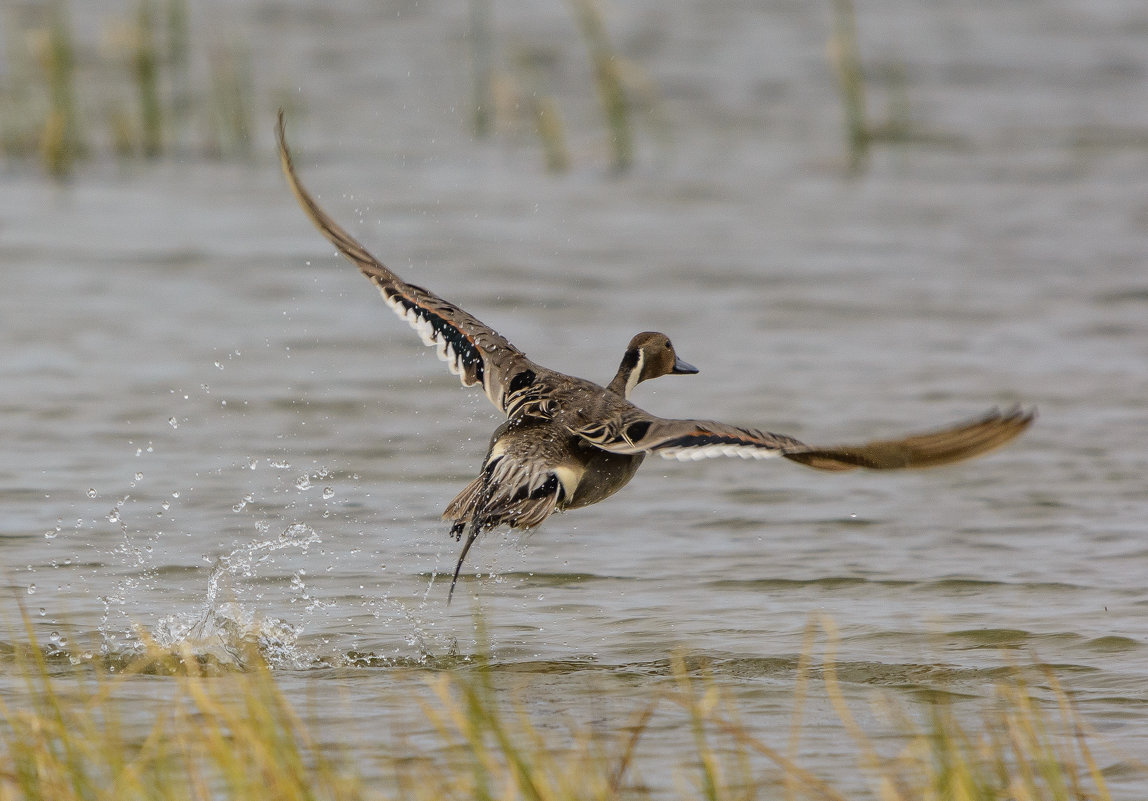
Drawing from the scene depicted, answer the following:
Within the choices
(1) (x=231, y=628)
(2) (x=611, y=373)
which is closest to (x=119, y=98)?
(2) (x=611, y=373)

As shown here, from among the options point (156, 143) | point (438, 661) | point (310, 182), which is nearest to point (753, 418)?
point (438, 661)

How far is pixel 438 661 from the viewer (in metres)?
6.18

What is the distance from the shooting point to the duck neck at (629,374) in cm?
691

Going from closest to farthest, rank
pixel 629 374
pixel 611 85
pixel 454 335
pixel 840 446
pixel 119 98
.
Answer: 1. pixel 840 446
2. pixel 629 374
3. pixel 454 335
4. pixel 611 85
5. pixel 119 98

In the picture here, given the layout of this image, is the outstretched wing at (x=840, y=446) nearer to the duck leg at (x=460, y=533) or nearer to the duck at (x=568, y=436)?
the duck at (x=568, y=436)

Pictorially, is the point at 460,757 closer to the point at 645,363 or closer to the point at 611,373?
the point at 645,363

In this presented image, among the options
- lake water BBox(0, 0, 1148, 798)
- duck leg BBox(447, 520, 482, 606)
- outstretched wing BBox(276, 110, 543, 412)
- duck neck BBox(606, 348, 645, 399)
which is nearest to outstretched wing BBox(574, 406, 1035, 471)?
duck leg BBox(447, 520, 482, 606)

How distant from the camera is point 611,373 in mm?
10484

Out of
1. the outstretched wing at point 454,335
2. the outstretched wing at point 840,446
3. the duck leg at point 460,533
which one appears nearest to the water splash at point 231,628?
the duck leg at point 460,533

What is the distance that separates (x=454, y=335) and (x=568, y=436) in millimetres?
890

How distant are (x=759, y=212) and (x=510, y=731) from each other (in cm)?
1044

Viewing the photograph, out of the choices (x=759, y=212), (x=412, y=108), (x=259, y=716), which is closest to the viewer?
(x=259, y=716)

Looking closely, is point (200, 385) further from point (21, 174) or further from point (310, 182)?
point (21, 174)

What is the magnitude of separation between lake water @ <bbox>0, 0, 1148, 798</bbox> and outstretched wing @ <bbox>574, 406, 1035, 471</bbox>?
78cm
